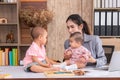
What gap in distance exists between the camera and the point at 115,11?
444 centimetres

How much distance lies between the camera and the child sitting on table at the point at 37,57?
1970 mm

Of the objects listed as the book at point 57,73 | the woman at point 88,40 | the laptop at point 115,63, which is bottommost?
the book at point 57,73

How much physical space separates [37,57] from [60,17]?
8.79 feet

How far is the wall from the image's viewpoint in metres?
4.63

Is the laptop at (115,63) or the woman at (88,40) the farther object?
the woman at (88,40)

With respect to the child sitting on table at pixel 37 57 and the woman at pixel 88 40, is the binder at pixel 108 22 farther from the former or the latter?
the child sitting on table at pixel 37 57

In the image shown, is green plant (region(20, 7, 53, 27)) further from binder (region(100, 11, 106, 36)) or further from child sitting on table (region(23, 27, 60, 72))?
child sitting on table (region(23, 27, 60, 72))

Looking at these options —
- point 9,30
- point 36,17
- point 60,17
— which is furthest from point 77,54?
point 9,30

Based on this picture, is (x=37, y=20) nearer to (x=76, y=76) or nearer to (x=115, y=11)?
(x=115, y=11)

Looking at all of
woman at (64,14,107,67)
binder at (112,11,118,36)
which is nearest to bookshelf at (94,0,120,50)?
binder at (112,11,118,36)

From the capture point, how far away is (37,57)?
6.71 ft

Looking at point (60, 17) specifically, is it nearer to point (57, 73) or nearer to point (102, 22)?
point (102, 22)

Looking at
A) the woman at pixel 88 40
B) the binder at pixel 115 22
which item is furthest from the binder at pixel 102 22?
the woman at pixel 88 40

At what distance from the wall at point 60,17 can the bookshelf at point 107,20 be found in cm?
19
